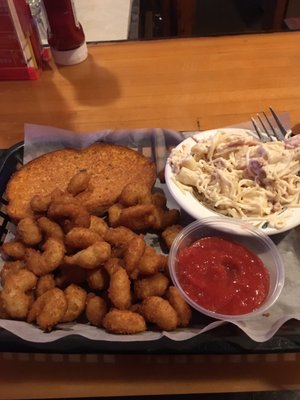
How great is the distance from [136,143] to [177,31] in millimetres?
2114

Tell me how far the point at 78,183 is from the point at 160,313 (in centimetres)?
A: 59

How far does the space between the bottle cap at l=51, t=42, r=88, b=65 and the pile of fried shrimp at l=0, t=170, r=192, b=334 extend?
1.09 m

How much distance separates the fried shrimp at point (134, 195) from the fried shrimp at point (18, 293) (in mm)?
395

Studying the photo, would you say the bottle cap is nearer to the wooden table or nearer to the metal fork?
the wooden table

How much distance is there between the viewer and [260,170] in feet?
5.03

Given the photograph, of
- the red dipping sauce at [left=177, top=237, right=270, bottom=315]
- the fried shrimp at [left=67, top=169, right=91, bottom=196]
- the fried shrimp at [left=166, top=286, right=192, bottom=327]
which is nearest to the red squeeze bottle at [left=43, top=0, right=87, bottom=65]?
the fried shrimp at [left=67, top=169, right=91, bottom=196]

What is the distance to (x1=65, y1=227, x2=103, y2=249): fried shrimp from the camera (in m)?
1.36

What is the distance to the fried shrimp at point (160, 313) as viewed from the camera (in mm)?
1231

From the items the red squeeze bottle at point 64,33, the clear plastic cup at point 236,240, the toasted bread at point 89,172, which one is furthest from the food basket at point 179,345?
the red squeeze bottle at point 64,33

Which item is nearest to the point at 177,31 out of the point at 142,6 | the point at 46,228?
the point at 142,6

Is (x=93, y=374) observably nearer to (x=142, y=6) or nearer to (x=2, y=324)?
(x=2, y=324)

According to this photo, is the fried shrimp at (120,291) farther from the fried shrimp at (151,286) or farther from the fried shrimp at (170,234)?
the fried shrimp at (170,234)

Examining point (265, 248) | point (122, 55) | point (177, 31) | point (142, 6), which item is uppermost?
point (265, 248)

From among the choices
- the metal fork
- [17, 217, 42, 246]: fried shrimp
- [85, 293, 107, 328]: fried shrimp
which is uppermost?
[17, 217, 42, 246]: fried shrimp
